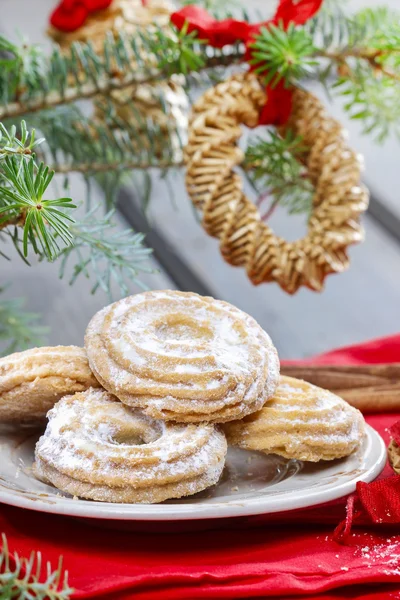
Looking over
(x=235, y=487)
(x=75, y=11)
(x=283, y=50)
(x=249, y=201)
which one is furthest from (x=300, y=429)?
(x=75, y=11)

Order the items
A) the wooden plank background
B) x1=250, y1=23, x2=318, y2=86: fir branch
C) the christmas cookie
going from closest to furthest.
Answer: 1. the christmas cookie
2. x1=250, y1=23, x2=318, y2=86: fir branch
3. the wooden plank background

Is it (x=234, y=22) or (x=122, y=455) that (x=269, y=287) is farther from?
(x=122, y=455)

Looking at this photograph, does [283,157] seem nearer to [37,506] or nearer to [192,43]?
[192,43]

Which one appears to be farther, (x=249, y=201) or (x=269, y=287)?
(x=269, y=287)

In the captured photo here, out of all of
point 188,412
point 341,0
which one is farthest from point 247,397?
point 341,0

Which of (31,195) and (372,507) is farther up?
(31,195)

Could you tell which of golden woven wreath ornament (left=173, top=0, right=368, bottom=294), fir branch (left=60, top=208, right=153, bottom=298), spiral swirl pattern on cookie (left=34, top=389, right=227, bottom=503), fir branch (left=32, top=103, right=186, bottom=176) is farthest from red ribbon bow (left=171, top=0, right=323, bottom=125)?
spiral swirl pattern on cookie (left=34, top=389, right=227, bottom=503)

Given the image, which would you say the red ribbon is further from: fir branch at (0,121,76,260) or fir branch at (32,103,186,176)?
fir branch at (32,103,186,176)

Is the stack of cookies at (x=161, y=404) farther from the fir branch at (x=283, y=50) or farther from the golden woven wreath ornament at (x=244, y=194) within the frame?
the fir branch at (x=283, y=50)
